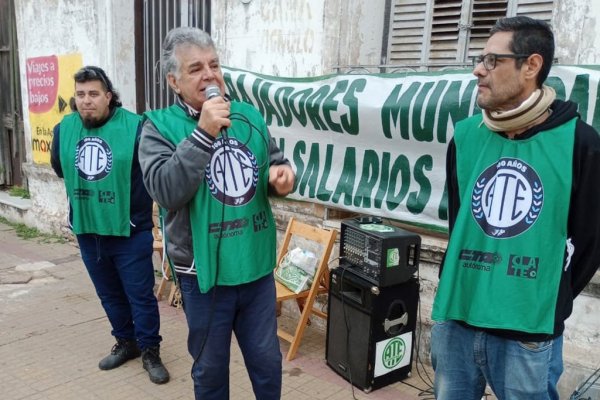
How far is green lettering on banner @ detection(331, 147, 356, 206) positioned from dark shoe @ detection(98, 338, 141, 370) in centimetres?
186

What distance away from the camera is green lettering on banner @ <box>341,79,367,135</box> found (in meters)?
3.80

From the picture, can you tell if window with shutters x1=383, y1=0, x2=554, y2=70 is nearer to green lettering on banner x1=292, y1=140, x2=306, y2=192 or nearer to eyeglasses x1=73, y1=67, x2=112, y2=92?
green lettering on banner x1=292, y1=140, x2=306, y2=192

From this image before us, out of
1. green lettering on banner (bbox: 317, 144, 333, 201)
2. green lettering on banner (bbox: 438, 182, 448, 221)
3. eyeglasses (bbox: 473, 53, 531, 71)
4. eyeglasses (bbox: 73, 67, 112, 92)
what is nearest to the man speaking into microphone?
eyeglasses (bbox: 473, 53, 531, 71)

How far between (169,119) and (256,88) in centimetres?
222

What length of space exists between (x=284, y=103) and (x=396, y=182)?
1173mm

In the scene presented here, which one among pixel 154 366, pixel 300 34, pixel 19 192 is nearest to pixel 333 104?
pixel 300 34

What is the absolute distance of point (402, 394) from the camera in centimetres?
344

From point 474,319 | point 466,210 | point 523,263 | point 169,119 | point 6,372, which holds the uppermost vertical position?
point 169,119

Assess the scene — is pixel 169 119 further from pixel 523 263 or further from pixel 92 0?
pixel 92 0

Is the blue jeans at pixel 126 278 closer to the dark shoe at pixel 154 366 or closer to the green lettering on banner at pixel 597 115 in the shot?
the dark shoe at pixel 154 366

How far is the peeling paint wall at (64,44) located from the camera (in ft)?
20.0

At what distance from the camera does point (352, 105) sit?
12.5 feet

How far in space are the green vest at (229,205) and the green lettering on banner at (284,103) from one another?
187cm

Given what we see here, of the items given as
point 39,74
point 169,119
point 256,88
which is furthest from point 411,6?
point 39,74
